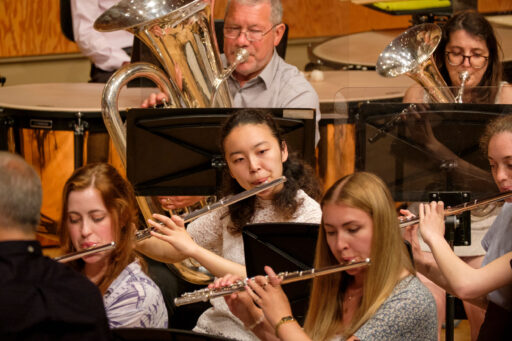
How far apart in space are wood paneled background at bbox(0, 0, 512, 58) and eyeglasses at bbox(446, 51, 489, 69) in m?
2.16

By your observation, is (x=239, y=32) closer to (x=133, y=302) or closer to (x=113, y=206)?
(x=113, y=206)

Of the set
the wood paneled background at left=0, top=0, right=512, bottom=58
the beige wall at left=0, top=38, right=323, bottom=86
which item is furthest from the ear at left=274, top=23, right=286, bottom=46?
the beige wall at left=0, top=38, right=323, bottom=86

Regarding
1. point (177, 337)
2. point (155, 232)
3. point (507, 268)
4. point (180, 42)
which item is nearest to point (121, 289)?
point (155, 232)

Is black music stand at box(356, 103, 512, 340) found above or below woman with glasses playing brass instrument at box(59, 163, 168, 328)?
above

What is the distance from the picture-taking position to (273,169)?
2.19 metres

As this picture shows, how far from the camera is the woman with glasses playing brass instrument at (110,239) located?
6.17 feet

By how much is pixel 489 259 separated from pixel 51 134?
1940 millimetres

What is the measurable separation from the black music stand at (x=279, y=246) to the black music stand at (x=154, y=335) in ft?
2.19

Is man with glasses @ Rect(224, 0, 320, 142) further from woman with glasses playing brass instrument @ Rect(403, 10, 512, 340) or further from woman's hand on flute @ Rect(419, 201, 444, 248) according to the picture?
woman's hand on flute @ Rect(419, 201, 444, 248)

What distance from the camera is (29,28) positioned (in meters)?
5.19

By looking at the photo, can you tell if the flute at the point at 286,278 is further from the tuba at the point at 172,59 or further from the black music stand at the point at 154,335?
the tuba at the point at 172,59

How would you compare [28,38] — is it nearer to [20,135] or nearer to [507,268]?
[20,135]

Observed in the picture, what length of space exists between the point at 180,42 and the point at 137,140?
0.46 m

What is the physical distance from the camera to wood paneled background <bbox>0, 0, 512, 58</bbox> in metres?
4.95
